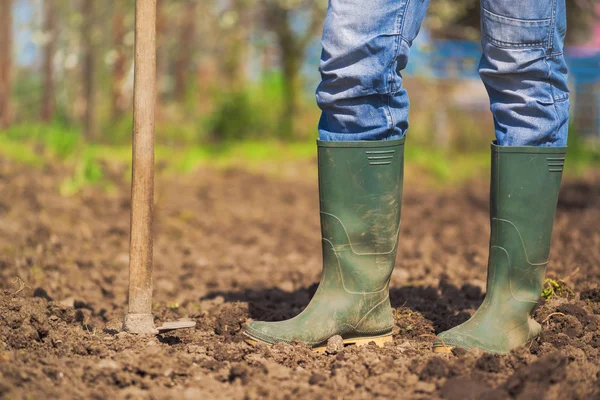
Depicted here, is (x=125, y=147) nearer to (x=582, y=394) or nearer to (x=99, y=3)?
(x=99, y=3)

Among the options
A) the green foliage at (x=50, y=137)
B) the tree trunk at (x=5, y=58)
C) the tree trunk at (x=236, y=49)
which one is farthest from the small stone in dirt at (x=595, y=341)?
the tree trunk at (x=236, y=49)

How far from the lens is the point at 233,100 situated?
8.00 metres

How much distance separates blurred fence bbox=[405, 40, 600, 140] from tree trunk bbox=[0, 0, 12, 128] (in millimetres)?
4369

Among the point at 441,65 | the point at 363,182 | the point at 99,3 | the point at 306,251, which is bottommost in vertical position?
the point at 306,251

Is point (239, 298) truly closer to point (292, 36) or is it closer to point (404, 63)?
point (404, 63)

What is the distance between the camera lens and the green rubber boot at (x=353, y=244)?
197cm

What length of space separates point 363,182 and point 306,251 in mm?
2074

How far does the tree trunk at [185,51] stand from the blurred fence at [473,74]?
3.01 meters

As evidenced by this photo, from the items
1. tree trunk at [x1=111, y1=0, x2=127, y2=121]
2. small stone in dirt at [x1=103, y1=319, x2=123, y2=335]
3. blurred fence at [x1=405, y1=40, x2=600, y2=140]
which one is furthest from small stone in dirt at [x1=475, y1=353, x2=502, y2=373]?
blurred fence at [x1=405, y1=40, x2=600, y2=140]

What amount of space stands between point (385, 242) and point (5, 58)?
6396 mm

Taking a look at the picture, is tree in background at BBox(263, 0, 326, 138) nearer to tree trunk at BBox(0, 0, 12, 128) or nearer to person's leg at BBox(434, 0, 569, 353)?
tree trunk at BBox(0, 0, 12, 128)

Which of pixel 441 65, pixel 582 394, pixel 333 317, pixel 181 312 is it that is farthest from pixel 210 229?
pixel 441 65

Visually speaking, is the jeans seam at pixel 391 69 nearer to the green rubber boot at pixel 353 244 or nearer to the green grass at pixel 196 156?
the green rubber boot at pixel 353 244

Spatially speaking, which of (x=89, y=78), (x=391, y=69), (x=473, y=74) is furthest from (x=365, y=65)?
(x=473, y=74)
